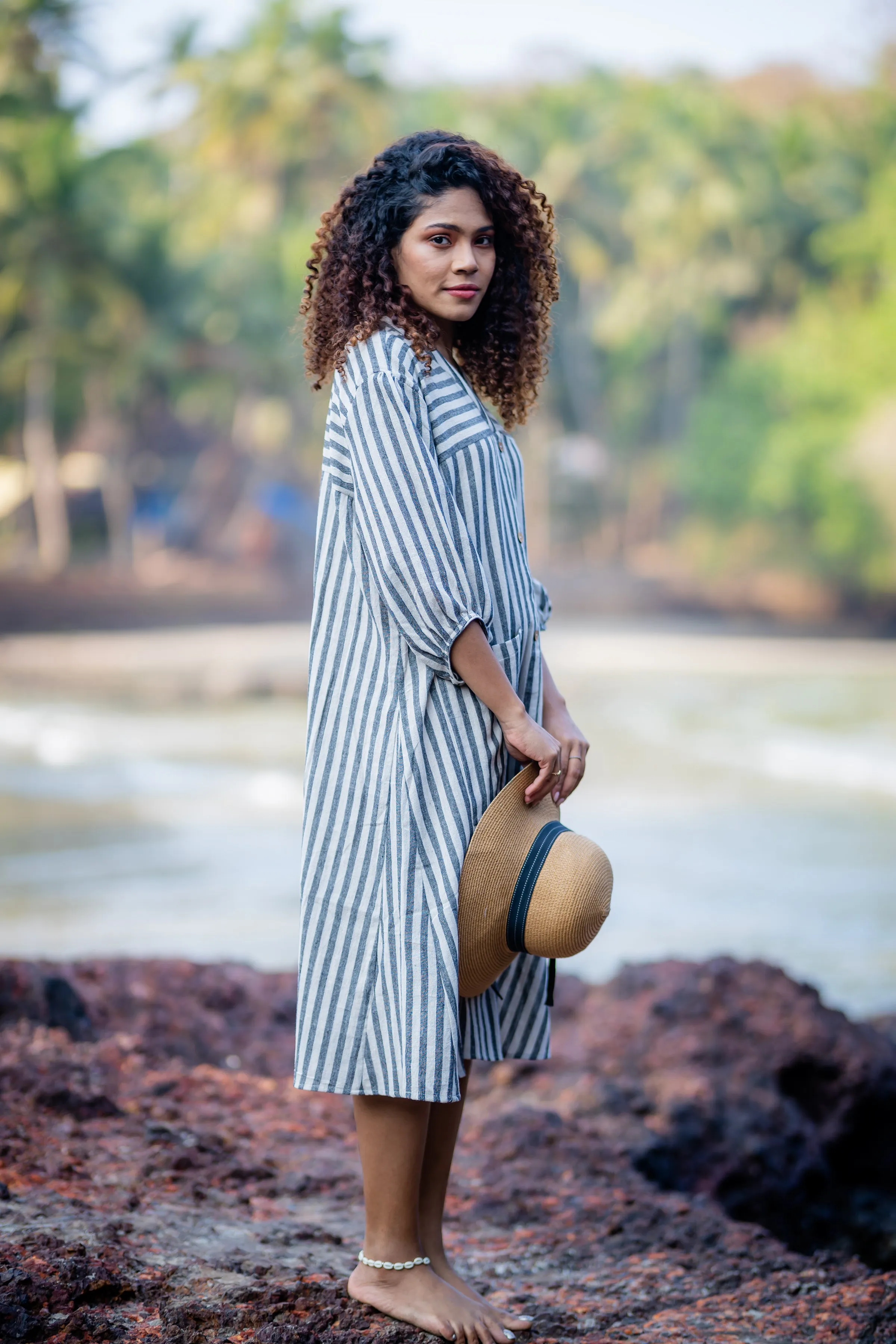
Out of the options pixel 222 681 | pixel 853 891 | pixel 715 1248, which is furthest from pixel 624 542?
pixel 715 1248

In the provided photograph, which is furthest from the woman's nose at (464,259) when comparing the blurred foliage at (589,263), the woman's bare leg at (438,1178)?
the blurred foliage at (589,263)

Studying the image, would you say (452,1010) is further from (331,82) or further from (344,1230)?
(331,82)

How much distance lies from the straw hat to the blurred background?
26.0ft

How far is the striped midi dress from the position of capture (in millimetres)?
1787

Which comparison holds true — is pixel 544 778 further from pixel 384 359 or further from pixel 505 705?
pixel 384 359

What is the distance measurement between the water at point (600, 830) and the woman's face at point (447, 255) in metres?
3.95

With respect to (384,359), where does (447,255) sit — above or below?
above

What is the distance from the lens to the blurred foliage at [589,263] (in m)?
28.2

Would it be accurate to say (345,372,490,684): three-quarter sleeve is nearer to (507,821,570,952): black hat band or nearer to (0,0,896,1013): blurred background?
(507,821,570,952): black hat band

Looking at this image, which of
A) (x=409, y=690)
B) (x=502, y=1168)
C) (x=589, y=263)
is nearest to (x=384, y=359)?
(x=409, y=690)

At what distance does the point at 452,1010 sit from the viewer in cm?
179

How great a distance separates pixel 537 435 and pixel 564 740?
39.5m

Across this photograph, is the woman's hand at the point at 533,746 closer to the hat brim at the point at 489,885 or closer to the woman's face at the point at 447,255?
the hat brim at the point at 489,885

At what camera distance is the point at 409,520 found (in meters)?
1.78
